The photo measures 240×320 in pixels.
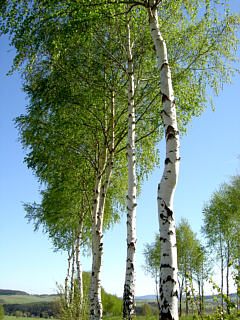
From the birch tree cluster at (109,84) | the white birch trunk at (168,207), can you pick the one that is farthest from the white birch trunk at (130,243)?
the white birch trunk at (168,207)

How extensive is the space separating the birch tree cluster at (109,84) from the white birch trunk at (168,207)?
0.07 ft

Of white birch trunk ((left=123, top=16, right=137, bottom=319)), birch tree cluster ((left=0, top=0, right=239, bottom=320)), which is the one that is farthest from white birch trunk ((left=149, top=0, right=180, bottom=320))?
white birch trunk ((left=123, top=16, right=137, bottom=319))

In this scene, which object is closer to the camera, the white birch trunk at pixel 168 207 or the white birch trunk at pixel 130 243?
the white birch trunk at pixel 168 207

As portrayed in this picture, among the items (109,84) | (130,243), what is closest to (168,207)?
(130,243)

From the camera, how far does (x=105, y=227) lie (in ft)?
73.4

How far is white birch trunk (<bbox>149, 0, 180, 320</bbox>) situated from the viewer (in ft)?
16.9

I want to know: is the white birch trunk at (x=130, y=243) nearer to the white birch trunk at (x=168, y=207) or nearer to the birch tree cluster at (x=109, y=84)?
the birch tree cluster at (x=109, y=84)

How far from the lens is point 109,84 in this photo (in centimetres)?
1312

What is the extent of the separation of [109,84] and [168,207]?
849 cm

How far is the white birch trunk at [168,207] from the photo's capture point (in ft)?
16.9

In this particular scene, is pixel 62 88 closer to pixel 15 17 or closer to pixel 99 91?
pixel 99 91

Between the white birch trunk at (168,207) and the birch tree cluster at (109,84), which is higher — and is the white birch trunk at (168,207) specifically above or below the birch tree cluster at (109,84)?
below

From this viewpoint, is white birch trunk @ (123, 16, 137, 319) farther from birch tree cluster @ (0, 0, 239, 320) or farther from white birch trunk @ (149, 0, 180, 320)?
white birch trunk @ (149, 0, 180, 320)

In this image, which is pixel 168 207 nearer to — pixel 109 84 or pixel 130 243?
pixel 130 243
